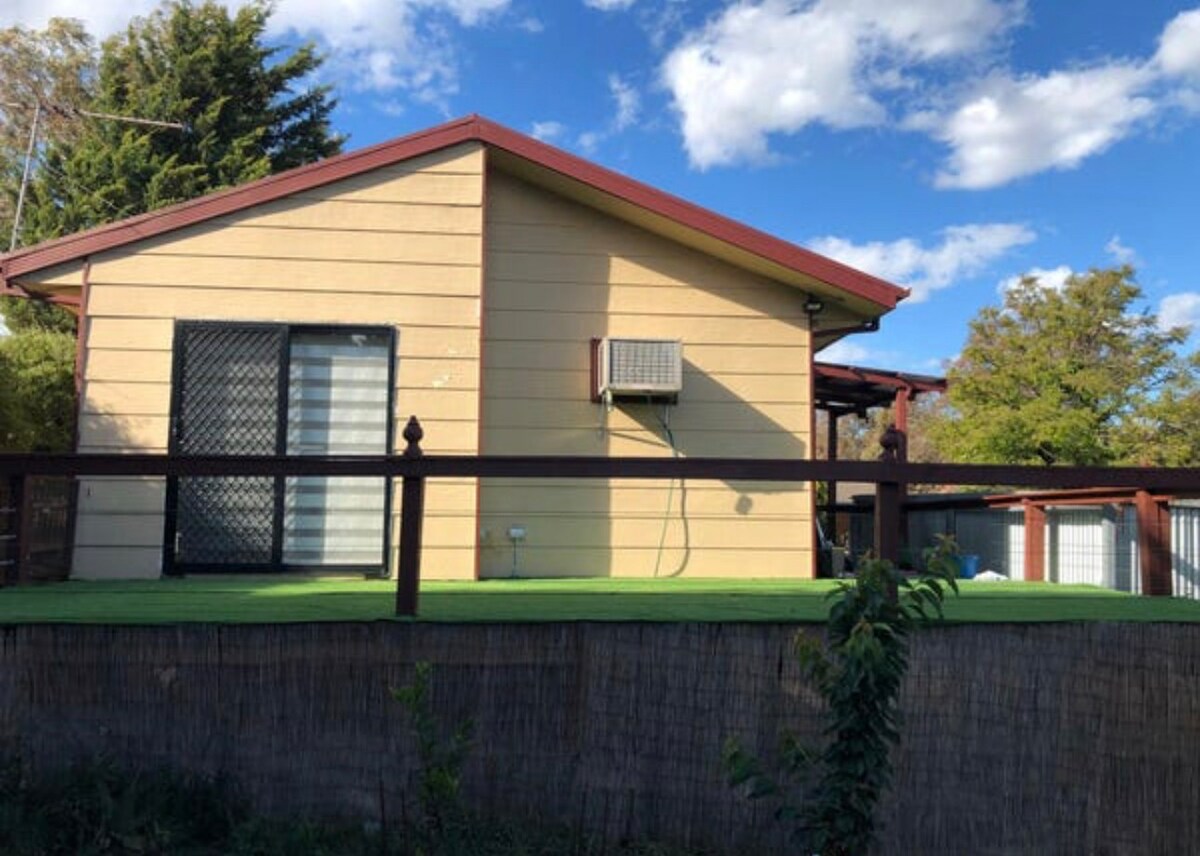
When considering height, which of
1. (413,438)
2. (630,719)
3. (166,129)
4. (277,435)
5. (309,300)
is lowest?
(630,719)

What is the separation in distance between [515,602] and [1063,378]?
58.0 ft

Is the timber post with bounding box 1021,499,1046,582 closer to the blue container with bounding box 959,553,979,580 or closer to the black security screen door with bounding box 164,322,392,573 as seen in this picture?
the blue container with bounding box 959,553,979,580

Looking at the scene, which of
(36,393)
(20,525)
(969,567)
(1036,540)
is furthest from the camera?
(969,567)

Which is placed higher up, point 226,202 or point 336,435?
point 226,202

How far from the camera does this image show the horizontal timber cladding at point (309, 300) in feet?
20.6

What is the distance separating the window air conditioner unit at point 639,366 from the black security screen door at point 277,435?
148cm

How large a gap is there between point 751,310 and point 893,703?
140 inches

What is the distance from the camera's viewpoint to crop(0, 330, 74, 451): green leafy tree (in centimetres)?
647

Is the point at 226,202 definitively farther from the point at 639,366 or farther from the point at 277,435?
the point at 639,366

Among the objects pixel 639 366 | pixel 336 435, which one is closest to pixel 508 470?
pixel 639 366

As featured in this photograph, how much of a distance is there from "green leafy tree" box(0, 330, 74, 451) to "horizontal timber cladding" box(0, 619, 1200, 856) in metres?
3.04

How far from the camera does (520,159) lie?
21.5ft

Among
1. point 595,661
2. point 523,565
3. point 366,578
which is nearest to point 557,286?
point 523,565

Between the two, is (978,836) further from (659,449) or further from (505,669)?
(659,449)
